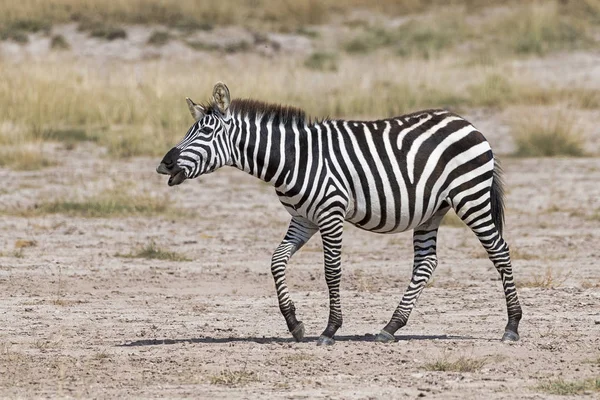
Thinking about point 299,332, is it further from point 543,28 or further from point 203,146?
point 543,28

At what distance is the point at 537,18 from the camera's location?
97.3ft

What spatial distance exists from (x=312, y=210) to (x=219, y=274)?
356 centimetres

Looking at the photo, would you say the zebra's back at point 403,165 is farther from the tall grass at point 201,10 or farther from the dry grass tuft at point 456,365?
the tall grass at point 201,10

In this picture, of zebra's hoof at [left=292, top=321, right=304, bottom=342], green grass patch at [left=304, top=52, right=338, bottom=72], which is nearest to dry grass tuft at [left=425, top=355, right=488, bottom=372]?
zebra's hoof at [left=292, top=321, right=304, bottom=342]

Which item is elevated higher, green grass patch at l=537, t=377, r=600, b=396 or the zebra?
the zebra

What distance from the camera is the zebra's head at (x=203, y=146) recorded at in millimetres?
8609

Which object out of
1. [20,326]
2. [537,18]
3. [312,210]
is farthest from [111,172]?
[537,18]

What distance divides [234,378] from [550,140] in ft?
41.6

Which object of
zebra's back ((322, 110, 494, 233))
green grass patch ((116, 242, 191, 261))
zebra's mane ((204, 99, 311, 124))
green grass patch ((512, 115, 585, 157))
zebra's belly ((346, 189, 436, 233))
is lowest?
green grass patch ((116, 242, 191, 261))

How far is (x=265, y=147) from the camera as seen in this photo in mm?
8844

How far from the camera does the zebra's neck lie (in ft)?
28.9

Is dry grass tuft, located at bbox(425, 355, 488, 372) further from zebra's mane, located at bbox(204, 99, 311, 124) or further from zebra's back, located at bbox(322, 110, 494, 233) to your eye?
zebra's mane, located at bbox(204, 99, 311, 124)

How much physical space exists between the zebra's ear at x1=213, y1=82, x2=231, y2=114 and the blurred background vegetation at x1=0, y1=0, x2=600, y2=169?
9.42 m

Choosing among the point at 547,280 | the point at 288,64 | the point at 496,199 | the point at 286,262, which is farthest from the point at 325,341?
the point at 288,64
